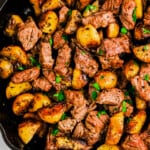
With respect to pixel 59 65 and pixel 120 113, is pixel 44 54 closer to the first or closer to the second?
pixel 59 65

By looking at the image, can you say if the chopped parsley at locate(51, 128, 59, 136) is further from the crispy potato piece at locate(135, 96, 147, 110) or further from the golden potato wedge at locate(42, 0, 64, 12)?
the golden potato wedge at locate(42, 0, 64, 12)

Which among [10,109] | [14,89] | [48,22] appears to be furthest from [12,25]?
[10,109]

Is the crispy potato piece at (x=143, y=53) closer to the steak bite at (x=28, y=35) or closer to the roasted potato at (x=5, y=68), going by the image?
the steak bite at (x=28, y=35)

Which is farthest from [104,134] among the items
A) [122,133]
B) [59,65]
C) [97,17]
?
[97,17]

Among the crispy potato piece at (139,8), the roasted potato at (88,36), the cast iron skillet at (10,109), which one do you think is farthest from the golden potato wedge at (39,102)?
the crispy potato piece at (139,8)

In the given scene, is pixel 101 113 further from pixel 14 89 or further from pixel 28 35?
pixel 28 35
